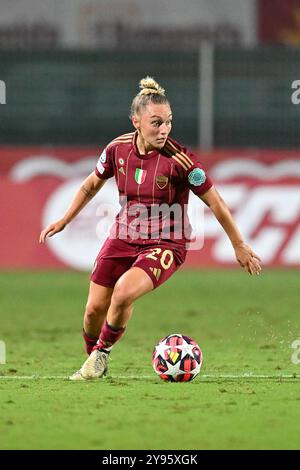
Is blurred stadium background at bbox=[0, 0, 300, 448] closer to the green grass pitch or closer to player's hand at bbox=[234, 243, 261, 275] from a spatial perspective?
the green grass pitch

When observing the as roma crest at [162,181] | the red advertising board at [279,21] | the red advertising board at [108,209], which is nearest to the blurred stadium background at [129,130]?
the red advertising board at [108,209]

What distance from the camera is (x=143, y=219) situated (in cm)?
811

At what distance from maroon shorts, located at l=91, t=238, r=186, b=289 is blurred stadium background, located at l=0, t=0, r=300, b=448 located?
8129 millimetres

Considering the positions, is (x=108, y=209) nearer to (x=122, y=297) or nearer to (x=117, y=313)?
(x=117, y=313)

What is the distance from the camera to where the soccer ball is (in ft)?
25.6

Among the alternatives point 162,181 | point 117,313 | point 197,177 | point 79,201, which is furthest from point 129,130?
point 117,313

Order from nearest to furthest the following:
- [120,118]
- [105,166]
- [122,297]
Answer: [122,297]
[105,166]
[120,118]

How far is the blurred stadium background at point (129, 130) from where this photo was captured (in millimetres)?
16578

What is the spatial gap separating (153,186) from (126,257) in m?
0.54

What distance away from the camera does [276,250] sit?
16609 mm

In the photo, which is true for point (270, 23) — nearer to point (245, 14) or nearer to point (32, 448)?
point (245, 14)

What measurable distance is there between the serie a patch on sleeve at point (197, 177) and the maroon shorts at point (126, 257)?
52 cm

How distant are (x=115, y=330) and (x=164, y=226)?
80 cm

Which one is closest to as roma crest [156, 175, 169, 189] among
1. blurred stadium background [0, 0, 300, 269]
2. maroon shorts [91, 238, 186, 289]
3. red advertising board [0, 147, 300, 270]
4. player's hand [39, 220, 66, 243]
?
maroon shorts [91, 238, 186, 289]
